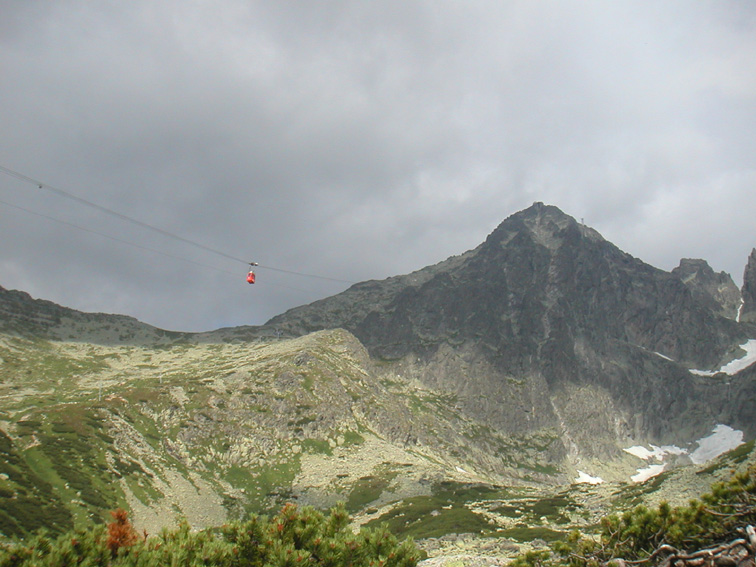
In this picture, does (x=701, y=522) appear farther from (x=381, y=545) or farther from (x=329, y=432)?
(x=329, y=432)

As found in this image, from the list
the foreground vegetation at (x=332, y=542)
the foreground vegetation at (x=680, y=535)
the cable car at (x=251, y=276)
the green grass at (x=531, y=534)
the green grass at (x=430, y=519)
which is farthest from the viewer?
the green grass at (x=430, y=519)

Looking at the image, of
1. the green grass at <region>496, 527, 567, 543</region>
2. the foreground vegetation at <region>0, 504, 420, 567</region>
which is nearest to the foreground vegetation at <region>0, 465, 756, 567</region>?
the foreground vegetation at <region>0, 504, 420, 567</region>

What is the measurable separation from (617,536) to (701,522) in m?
2.77

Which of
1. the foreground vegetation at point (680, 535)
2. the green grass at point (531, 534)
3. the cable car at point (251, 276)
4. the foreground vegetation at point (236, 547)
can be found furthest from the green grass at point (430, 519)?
the foreground vegetation at point (236, 547)

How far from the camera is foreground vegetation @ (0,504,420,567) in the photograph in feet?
48.3

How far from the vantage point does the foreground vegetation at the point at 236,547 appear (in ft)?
48.3

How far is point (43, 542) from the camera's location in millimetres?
15234

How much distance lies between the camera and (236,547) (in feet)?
52.6

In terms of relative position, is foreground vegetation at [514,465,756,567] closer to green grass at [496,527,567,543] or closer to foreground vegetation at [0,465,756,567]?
foreground vegetation at [0,465,756,567]

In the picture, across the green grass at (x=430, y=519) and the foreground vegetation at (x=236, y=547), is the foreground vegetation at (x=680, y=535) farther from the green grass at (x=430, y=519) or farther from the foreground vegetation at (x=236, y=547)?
the green grass at (x=430, y=519)

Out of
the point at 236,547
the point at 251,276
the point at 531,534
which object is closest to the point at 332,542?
the point at 236,547

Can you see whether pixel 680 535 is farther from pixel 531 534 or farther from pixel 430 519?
pixel 430 519

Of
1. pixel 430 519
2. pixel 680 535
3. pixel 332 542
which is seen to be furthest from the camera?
pixel 430 519

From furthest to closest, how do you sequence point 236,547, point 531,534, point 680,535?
point 531,534 < point 236,547 < point 680,535
